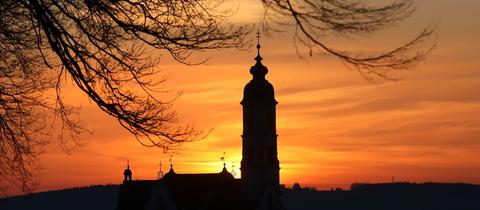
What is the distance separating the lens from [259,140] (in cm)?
6169

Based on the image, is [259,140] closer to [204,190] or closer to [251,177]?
[251,177]

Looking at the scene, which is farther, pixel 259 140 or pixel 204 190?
pixel 204 190

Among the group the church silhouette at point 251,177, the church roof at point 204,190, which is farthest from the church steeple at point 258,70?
the church roof at point 204,190

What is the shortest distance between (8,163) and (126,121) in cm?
465

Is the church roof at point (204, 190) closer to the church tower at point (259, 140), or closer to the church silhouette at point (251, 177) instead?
the church silhouette at point (251, 177)

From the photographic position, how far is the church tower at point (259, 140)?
61597 mm

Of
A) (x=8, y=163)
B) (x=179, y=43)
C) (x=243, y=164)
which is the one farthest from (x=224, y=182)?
(x=179, y=43)

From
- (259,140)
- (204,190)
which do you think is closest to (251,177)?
(259,140)

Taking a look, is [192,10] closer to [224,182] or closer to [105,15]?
[105,15]

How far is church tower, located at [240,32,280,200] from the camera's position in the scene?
2425 inches

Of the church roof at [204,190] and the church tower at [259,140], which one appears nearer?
the church tower at [259,140]

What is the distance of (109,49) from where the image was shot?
16.8 meters

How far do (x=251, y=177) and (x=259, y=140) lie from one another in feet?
7.26

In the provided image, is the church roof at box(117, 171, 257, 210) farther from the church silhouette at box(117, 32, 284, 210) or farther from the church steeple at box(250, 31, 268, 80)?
the church steeple at box(250, 31, 268, 80)
